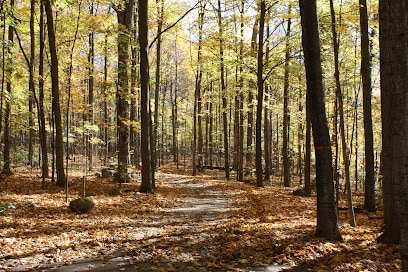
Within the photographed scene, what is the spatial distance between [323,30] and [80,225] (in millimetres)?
11606

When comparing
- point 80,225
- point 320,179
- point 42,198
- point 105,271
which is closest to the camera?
point 105,271

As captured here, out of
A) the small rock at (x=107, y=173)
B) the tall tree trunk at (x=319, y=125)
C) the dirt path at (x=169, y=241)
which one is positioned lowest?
the dirt path at (x=169, y=241)

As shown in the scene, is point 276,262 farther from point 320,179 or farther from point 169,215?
point 169,215

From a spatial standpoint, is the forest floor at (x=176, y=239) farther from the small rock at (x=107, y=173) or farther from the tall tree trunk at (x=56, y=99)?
the small rock at (x=107, y=173)

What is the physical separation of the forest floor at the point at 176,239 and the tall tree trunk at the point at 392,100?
72 centimetres

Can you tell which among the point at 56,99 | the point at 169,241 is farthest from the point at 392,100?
the point at 56,99

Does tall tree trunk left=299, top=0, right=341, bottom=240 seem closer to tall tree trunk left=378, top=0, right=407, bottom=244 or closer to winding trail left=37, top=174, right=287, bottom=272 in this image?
tall tree trunk left=378, top=0, right=407, bottom=244

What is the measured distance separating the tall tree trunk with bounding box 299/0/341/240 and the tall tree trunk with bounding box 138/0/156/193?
7982 millimetres

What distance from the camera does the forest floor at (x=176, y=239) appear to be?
17.5ft

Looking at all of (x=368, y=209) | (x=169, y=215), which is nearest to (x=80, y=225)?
(x=169, y=215)

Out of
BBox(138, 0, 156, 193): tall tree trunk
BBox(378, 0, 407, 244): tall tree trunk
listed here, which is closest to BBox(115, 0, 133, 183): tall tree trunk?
BBox(138, 0, 156, 193): tall tree trunk

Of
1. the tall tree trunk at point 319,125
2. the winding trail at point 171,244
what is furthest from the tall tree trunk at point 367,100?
the winding trail at point 171,244

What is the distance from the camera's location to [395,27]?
3.87 meters

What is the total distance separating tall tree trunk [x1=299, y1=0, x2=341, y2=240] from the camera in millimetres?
6190
